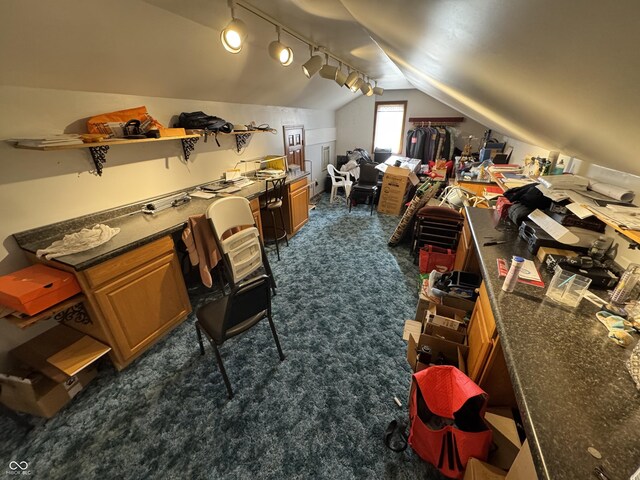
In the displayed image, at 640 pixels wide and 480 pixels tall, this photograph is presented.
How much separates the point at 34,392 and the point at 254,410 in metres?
1.25

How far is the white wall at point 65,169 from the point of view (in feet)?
5.17

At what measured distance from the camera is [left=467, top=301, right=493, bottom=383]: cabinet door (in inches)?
49.3

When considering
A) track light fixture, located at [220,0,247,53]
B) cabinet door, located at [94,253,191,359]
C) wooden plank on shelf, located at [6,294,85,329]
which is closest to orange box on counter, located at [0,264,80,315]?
wooden plank on shelf, located at [6,294,85,329]

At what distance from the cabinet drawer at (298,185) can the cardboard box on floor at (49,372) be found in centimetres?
260

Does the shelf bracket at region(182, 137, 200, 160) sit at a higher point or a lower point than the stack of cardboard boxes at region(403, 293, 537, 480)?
higher

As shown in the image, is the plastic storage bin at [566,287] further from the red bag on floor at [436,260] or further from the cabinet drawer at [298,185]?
the cabinet drawer at [298,185]

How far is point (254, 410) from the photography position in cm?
156

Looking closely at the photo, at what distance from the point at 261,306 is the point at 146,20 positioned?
199cm

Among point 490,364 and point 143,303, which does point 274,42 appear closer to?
point 143,303

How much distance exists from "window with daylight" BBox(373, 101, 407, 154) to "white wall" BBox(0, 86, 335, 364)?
470cm

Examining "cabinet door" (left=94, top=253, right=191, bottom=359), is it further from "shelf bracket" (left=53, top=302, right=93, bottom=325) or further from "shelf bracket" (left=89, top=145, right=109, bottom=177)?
"shelf bracket" (left=89, top=145, right=109, bottom=177)

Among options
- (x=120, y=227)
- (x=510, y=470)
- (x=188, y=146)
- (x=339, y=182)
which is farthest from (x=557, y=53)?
(x=339, y=182)

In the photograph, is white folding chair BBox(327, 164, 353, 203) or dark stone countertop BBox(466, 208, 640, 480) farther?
white folding chair BBox(327, 164, 353, 203)

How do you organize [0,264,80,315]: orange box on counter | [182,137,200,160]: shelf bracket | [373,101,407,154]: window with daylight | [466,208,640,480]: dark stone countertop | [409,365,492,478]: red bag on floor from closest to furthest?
[466,208,640,480]: dark stone countertop
[409,365,492,478]: red bag on floor
[0,264,80,315]: orange box on counter
[182,137,200,160]: shelf bracket
[373,101,407,154]: window with daylight
